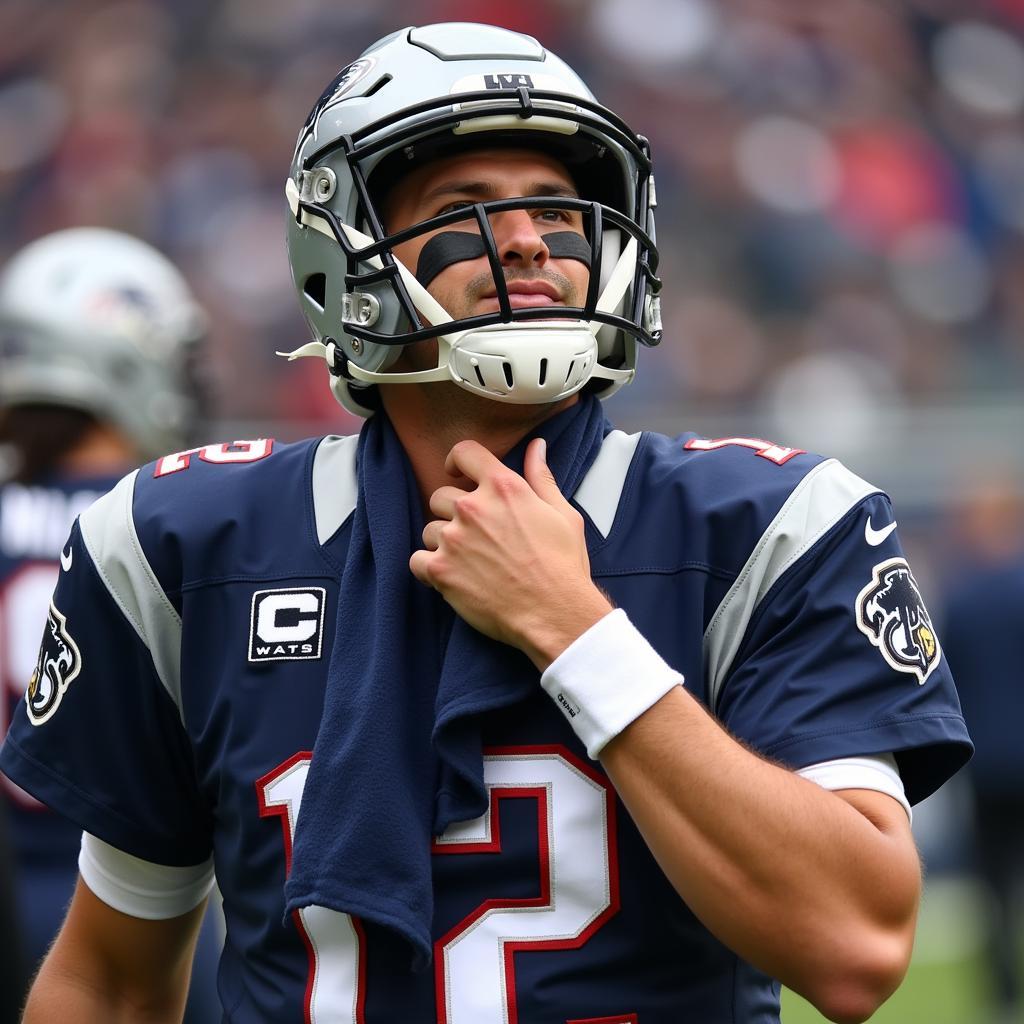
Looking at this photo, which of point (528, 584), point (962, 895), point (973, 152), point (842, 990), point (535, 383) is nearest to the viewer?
point (842, 990)

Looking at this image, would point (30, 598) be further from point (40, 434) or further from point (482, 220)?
point (482, 220)

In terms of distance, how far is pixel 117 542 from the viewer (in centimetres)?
234

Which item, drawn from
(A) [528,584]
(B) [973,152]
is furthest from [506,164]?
(B) [973,152]

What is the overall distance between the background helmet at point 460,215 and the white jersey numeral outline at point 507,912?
1.68ft

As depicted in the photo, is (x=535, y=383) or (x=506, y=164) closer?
(x=535, y=383)

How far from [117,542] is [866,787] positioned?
41.8 inches

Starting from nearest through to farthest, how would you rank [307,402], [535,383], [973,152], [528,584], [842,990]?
[842,990] < [528,584] < [535,383] < [307,402] < [973,152]

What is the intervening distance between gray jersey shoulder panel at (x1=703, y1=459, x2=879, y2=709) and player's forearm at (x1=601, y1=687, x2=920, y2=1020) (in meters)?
0.22

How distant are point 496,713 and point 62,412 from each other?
2.51 metres

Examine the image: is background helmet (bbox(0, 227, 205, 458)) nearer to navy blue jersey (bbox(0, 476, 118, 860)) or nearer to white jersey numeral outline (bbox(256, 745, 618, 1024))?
navy blue jersey (bbox(0, 476, 118, 860))

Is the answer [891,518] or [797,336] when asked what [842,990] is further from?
[797,336]

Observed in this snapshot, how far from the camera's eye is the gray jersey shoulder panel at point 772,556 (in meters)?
2.11

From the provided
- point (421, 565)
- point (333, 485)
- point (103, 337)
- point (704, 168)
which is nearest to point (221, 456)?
point (333, 485)

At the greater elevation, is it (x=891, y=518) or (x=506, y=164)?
(x=506, y=164)
